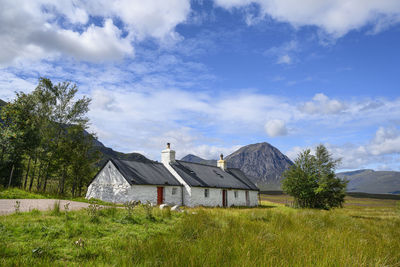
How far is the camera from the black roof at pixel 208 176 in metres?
29.3

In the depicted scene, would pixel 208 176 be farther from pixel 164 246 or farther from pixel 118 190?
pixel 164 246

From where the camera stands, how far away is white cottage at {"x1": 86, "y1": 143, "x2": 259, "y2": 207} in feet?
79.9

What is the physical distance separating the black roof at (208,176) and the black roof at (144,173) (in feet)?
4.99

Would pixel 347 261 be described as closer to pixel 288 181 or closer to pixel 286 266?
pixel 286 266

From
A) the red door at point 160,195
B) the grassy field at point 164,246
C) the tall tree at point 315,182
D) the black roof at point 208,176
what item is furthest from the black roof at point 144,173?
the grassy field at point 164,246

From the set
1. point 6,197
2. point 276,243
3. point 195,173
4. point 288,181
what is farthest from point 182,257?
point 195,173

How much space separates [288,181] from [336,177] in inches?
167

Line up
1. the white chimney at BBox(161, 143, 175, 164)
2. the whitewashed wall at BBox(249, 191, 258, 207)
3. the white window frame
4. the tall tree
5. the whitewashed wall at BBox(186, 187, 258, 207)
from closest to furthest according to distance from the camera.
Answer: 1. the tall tree
2. the whitewashed wall at BBox(186, 187, 258, 207)
3. the white window frame
4. the white chimney at BBox(161, 143, 175, 164)
5. the whitewashed wall at BBox(249, 191, 258, 207)

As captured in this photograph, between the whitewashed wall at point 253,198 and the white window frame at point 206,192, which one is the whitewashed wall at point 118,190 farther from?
the whitewashed wall at point 253,198

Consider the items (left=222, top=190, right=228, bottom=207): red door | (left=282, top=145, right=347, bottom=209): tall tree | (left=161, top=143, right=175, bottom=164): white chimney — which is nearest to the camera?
(left=282, top=145, right=347, bottom=209): tall tree

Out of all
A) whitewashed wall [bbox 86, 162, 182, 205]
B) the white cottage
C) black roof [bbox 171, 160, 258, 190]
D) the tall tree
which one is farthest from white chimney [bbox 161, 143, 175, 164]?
the tall tree

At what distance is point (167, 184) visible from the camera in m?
26.2

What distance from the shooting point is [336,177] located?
941 inches

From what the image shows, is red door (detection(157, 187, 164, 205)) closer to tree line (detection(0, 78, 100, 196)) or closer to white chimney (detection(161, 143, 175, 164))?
white chimney (detection(161, 143, 175, 164))
